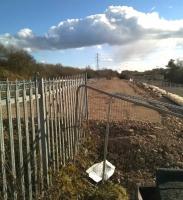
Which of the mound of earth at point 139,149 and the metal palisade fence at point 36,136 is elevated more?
the metal palisade fence at point 36,136

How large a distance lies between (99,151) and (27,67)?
2103 inches

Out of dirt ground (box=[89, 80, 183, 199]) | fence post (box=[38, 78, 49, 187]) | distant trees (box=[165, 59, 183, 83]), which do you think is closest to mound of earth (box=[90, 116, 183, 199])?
dirt ground (box=[89, 80, 183, 199])

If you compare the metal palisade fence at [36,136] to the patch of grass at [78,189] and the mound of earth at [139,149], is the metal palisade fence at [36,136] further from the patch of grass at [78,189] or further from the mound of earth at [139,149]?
the mound of earth at [139,149]

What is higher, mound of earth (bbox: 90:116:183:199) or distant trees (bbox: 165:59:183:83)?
mound of earth (bbox: 90:116:183:199)

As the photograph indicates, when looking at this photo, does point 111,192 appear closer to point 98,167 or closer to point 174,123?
point 98,167

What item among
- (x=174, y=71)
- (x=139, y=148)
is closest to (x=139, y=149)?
(x=139, y=148)

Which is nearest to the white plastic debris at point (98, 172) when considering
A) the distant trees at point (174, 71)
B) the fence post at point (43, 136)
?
the fence post at point (43, 136)

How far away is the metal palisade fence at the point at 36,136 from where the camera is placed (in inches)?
209

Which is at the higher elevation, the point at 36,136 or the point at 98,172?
the point at 36,136

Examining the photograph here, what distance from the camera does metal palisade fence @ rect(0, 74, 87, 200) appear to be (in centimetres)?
532

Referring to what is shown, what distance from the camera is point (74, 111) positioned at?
1044 cm

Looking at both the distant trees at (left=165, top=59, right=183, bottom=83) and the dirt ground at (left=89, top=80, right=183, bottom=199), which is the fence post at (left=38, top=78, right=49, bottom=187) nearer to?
the dirt ground at (left=89, top=80, right=183, bottom=199)

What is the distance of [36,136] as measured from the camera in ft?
22.3

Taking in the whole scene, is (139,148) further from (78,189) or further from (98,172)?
(78,189)
